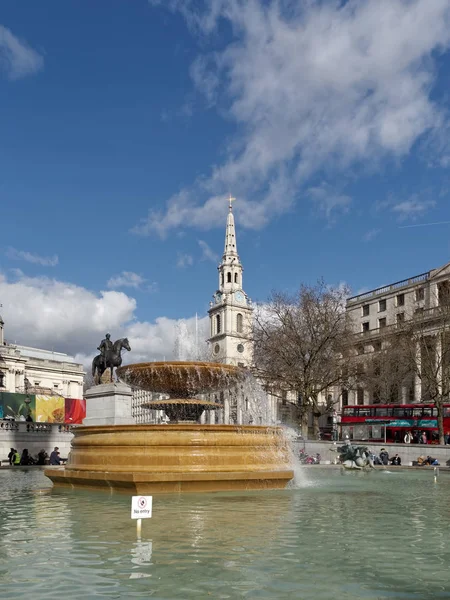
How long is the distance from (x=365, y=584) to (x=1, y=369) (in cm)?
8893

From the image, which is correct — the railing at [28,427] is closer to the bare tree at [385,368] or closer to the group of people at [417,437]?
the bare tree at [385,368]

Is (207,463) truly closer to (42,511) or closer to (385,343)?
(42,511)

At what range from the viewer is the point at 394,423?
49.5 meters

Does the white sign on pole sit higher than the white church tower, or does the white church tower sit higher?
the white church tower

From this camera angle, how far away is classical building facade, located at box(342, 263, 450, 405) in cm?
5909

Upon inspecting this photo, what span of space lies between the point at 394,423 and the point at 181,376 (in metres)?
Result: 34.5

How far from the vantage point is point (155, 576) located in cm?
677

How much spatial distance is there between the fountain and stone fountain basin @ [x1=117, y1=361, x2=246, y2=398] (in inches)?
108

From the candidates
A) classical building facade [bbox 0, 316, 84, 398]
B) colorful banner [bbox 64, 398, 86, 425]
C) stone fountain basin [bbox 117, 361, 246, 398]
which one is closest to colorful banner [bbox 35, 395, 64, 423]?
colorful banner [bbox 64, 398, 86, 425]

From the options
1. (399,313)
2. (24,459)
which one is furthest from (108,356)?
(399,313)

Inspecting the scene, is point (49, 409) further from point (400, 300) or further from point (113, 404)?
point (113, 404)

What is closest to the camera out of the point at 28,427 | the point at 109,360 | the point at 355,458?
the point at 355,458

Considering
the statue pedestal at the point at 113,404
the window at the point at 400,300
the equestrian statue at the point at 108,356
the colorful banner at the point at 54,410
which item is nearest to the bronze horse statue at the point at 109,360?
the equestrian statue at the point at 108,356

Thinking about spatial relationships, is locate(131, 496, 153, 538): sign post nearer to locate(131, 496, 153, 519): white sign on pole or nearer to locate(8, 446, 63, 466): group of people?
locate(131, 496, 153, 519): white sign on pole
